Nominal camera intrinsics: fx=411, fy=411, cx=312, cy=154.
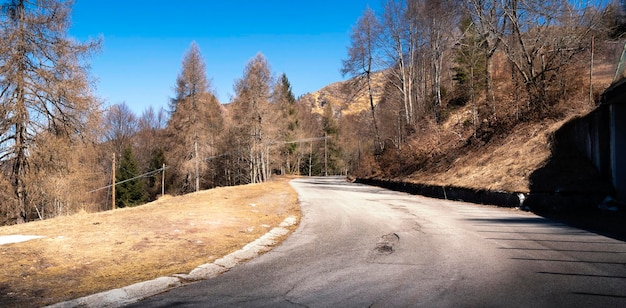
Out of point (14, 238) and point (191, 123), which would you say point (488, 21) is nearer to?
point (14, 238)

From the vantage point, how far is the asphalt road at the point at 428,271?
4.38m

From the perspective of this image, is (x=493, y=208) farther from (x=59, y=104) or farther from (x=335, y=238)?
(x=59, y=104)

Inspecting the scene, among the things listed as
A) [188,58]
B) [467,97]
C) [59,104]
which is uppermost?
[188,58]

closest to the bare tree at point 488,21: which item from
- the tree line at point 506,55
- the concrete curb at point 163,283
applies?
the tree line at point 506,55

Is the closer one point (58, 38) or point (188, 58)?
point (58, 38)

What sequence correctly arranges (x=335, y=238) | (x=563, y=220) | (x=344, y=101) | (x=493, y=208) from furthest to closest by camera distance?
(x=344, y=101) → (x=493, y=208) → (x=563, y=220) → (x=335, y=238)

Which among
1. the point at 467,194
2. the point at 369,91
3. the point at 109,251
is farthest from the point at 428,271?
the point at 369,91

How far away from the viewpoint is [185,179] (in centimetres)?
4206

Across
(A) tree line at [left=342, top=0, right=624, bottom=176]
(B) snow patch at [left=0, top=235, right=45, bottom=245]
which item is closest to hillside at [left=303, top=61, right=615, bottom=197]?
(A) tree line at [left=342, top=0, right=624, bottom=176]

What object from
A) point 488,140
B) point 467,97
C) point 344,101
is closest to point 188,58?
point 344,101

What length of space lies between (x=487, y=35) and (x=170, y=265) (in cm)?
2139

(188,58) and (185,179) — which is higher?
(188,58)

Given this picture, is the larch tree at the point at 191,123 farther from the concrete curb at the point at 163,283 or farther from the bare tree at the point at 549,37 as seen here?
the concrete curb at the point at 163,283

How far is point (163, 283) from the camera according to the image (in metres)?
5.13
